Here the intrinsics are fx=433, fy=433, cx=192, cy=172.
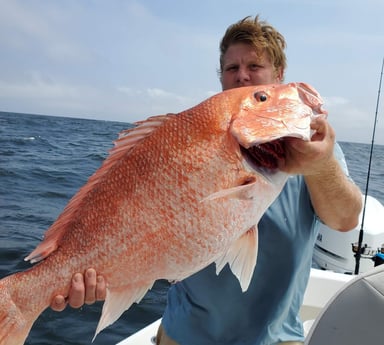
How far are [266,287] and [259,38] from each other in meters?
1.28

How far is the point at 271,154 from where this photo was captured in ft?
5.07

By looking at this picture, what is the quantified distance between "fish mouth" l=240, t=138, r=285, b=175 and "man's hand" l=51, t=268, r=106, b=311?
26.8 inches

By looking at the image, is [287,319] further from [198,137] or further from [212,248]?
[198,137]

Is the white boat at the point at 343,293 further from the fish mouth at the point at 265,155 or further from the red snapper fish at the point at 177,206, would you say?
the fish mouth at the point at 265,155

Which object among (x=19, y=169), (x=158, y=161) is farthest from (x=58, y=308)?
(x=19, y=169)

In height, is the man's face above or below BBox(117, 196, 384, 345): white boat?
above

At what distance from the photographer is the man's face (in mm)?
2279

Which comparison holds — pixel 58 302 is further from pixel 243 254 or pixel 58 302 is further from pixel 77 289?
pixel 243 254

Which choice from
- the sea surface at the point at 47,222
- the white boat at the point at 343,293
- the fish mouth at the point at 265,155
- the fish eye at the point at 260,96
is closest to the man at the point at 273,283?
the white boat at the point at 343,293

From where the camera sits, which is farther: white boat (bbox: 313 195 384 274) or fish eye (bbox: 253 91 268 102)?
white boat (bbox: 313 195 384 274)

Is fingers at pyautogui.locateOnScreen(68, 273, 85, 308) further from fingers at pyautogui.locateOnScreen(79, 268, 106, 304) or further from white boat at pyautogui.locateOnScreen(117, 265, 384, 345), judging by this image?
white boat at pyautogui.locateOnScreen(117, 265, 384, 345)

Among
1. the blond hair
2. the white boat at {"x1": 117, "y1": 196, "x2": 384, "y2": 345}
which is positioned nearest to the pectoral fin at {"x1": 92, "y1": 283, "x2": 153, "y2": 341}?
the white boat at {"x1": 117, "y1": 196, "x2": 384, "y2": 345}

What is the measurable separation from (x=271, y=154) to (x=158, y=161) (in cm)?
40

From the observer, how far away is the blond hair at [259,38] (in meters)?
2.30
